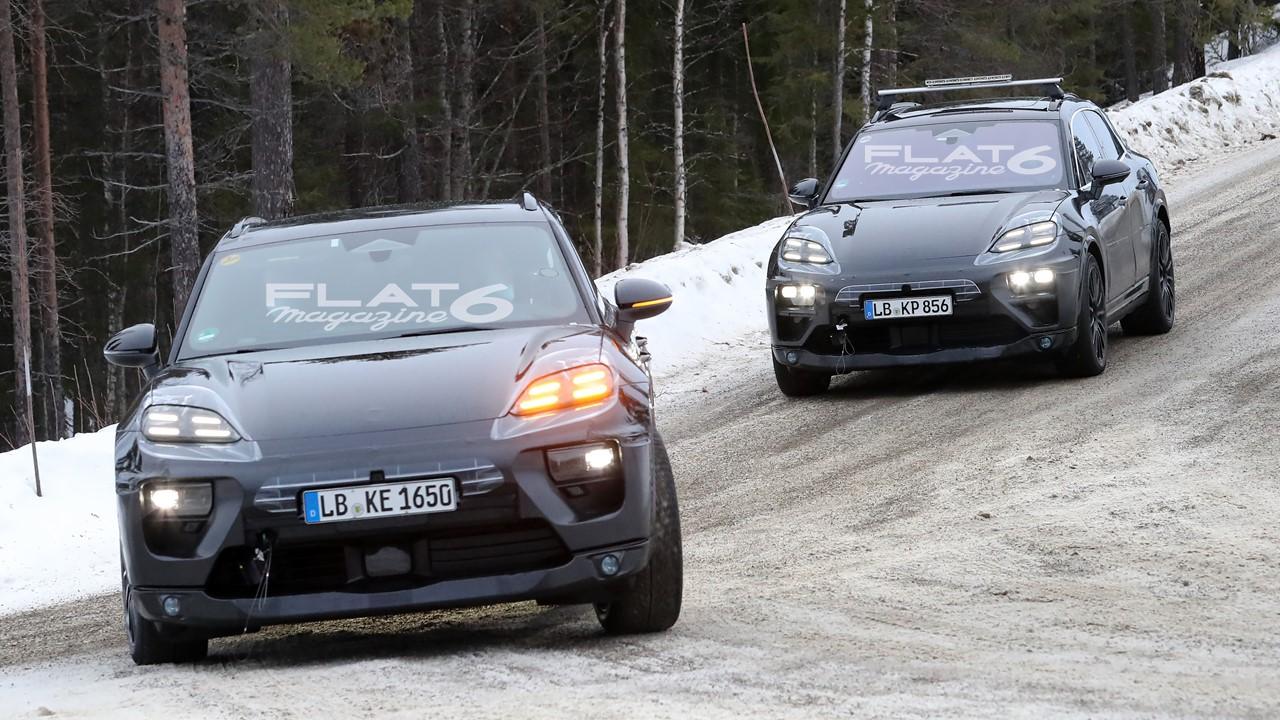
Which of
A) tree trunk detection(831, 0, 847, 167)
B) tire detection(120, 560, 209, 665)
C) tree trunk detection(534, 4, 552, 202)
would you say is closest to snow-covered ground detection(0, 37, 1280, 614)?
tire detection(120, 560, 209, 665)

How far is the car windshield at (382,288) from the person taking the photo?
617 cm

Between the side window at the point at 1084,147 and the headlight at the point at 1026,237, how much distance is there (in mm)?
948

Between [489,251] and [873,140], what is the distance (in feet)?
19.5

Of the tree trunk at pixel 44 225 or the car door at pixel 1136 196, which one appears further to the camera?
the tree trunk at pixel 44 225

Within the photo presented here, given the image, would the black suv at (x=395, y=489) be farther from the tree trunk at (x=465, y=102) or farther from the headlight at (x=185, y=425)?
the tree trunk at (x=465, y=102)

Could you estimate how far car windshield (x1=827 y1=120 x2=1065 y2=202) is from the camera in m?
11.2

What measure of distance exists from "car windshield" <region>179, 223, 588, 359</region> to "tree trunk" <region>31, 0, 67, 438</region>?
29009mm

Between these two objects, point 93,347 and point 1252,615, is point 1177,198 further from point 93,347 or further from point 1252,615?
point 93,347

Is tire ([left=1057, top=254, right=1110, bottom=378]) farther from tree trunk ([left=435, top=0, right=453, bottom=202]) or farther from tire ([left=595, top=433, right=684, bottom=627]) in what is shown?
tree trunk ([left=435, top=0, right=453, bottom=202])

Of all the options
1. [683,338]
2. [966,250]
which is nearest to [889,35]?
[683,338]

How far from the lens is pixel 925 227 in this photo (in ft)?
34.5

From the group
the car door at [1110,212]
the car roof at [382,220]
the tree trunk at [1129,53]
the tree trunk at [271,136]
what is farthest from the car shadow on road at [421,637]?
the tree trunk at [1129,53]

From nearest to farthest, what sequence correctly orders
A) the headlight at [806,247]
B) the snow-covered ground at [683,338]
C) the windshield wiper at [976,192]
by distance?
the snow-covered ground at [683,338], the headlight at [806,247], the windshield wiper at [976,192]

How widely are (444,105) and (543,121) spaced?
7.57 meters
